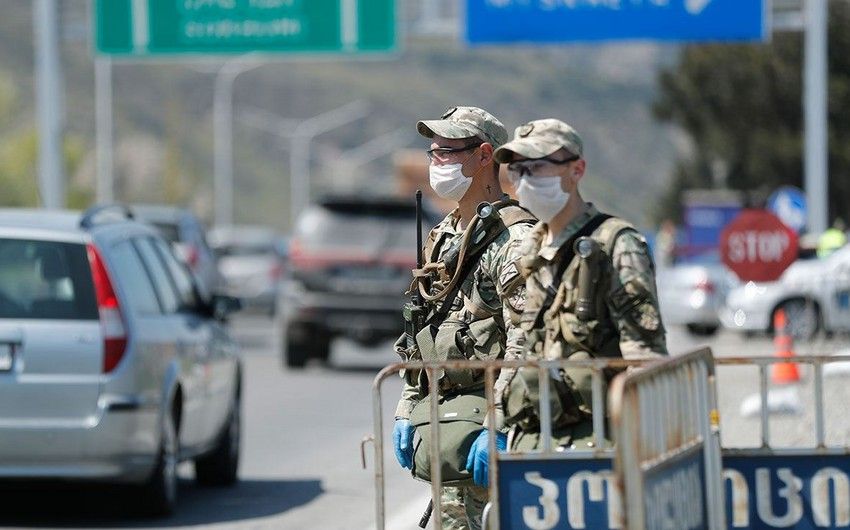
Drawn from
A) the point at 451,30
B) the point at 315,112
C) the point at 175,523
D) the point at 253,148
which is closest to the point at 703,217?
the point at 451,30

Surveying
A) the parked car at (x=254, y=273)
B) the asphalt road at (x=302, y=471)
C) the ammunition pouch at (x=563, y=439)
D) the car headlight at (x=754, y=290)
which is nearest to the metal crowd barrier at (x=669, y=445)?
the ammunition pouch at (x=563, y=439)

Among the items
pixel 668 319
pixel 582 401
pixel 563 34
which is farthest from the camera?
pixel 668 319

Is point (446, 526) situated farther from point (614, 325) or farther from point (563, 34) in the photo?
point (563, 34)

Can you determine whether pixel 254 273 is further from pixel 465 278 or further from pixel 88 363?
pixel 465 278

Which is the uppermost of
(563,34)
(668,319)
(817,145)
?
(563,34)

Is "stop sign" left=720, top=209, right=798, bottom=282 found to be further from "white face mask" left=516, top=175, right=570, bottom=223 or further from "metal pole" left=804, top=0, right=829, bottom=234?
"white face mask" left=516, top=175, right=570, bottom=223

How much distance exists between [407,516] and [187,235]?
15193 millimetres

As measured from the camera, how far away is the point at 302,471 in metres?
13.0

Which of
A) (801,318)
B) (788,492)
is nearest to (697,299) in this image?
(801,318)

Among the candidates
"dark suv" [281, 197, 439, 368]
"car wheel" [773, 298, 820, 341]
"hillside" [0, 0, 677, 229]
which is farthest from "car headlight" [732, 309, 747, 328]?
"hillside" [0, 0, 677, 229]

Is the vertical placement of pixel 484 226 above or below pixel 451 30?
below

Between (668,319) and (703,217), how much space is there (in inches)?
856

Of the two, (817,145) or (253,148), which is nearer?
(817,145)

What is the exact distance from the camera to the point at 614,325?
5453 millimetres
